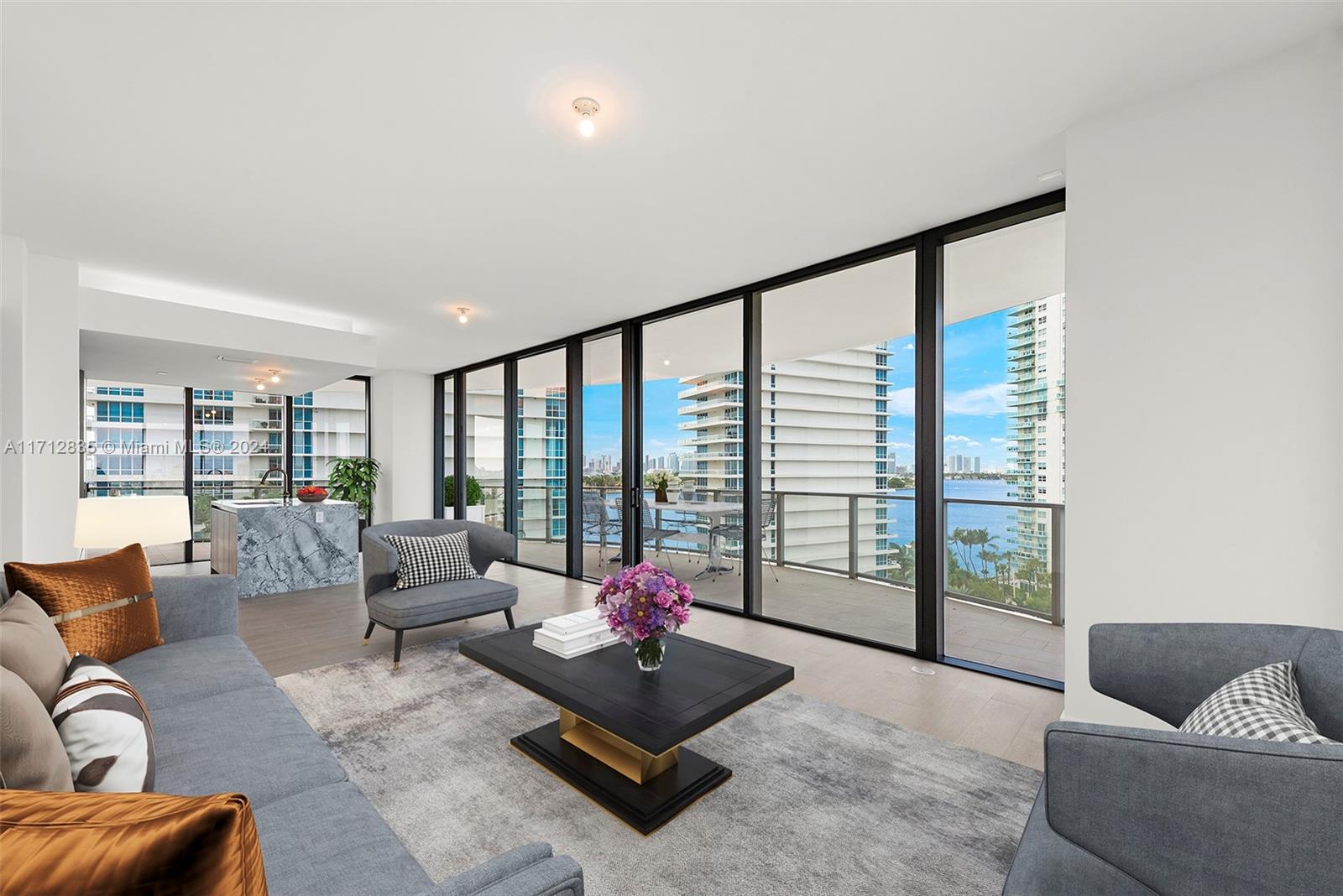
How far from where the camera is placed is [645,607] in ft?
7.41

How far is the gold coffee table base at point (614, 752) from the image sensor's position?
7.19ft

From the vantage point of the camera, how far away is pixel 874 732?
2609 mm

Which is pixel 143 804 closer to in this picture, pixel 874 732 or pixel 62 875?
pixel 62 875

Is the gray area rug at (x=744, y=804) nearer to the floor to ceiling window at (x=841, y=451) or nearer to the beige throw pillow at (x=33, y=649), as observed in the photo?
the beige throw pillow at (x=33, y=649)

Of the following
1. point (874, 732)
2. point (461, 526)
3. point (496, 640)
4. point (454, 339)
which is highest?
point (454, 339)

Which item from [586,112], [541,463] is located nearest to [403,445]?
[541,463]

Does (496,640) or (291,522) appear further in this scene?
(291,522)

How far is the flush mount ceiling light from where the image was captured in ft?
7.31

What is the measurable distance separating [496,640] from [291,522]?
4161mm

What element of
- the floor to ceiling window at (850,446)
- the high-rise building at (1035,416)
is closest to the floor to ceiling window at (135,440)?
the floor to ceiling window at (850,446)

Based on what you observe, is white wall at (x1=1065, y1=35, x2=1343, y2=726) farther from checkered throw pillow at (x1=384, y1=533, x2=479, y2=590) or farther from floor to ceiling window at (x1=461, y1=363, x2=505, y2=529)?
floor to ceiling window at (x1=461, y1=363, x2=505, y2=529)

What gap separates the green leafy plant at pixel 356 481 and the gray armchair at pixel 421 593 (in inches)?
168

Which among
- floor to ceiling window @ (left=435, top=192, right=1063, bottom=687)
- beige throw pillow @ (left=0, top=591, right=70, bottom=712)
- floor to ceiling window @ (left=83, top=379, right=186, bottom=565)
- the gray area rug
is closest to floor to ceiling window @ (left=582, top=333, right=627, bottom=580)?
floor to ceiling window @ (left=435, top=192, right=1063, bottom=687)

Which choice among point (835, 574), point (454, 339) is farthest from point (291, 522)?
point (835, 574)
